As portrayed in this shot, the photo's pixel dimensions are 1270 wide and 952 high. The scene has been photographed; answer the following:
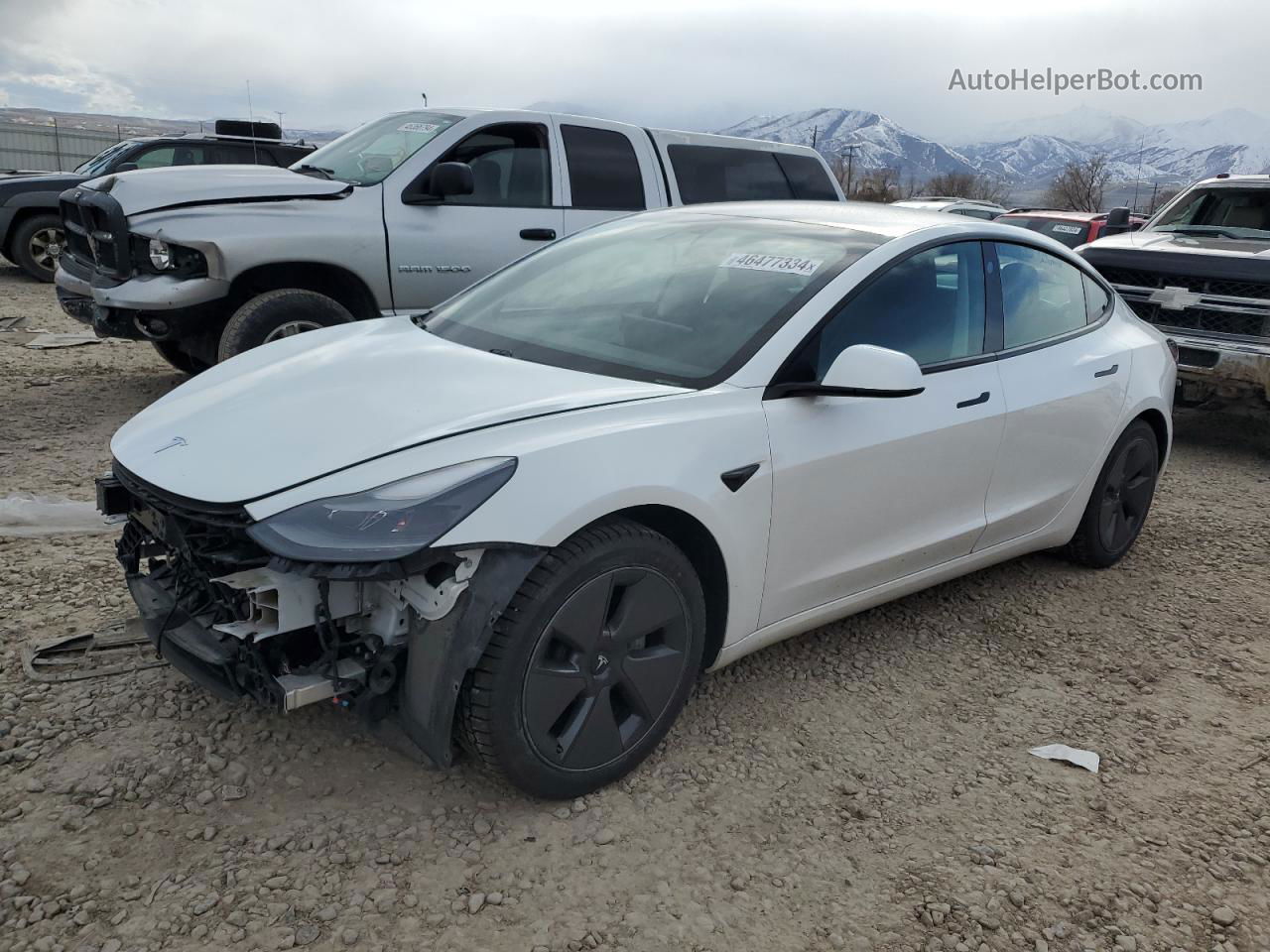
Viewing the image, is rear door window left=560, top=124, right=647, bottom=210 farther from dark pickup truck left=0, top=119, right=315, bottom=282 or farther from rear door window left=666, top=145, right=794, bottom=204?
dark pickup truck left=0, top=119, right=315, bottom=282

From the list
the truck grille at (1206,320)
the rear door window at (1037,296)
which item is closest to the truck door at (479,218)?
the rear door window at (1037,296)

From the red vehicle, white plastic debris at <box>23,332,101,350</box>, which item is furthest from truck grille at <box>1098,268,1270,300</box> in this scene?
white plastic debris at <box>23,332,101,350</box>

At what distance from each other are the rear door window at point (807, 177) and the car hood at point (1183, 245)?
1993 millimetres

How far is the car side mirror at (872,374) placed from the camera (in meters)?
2.83

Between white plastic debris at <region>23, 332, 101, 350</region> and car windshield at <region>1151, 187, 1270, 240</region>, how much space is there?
873 centimetres

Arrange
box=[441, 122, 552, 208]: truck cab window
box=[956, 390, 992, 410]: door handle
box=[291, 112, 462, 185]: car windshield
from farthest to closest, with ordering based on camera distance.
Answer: box=[441, 122, 552, 208]: truck cab window
box=[291, 112, 462, 185]: car windshield
box=[956, 390, 992, 410]: door handle

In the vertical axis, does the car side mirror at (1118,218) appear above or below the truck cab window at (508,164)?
below

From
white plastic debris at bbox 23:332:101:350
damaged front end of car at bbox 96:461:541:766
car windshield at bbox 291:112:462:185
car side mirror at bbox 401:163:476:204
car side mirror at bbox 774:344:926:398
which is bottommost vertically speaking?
white plastic debris at bbox 23:332:101:350

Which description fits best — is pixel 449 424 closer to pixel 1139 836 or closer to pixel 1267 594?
pixel 1139 836

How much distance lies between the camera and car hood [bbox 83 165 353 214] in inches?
226

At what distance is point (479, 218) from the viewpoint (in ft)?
21.3

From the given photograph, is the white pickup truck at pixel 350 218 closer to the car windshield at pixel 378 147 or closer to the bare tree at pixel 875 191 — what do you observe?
the car windshield at pixel 378 147

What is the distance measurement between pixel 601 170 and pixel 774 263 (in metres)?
3.83

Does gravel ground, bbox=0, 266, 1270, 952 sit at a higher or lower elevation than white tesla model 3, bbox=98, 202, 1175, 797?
lower
